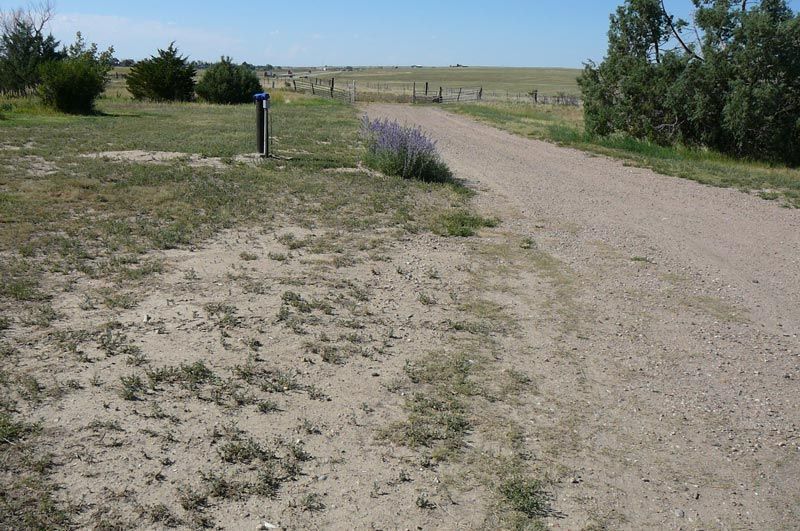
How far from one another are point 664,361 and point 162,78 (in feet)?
120

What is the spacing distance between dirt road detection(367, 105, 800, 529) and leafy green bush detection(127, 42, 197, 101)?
1222 inches

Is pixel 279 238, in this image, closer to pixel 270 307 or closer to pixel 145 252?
pixel 145 252

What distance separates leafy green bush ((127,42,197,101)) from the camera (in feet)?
122

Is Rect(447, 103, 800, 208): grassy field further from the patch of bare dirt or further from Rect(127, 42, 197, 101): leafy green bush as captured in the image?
Rect(127, 42, 197, 101): leafy green bush

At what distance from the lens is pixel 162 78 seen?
37.0m

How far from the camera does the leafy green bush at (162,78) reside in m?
37.1

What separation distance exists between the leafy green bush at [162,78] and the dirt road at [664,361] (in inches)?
1222

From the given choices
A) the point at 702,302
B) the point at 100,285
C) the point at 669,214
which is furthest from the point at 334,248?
the point at 669,214

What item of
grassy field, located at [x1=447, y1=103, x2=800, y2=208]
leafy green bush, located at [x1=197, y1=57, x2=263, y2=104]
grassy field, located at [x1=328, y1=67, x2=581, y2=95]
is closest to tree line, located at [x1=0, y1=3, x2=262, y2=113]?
leafy green bush, located at [x1=197, y1=57, x2=263, y2=104]

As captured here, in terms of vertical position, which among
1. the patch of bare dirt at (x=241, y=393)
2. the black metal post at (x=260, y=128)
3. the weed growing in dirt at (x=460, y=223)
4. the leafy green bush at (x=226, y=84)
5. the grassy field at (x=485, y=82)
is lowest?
the patch of bare dirt at (x=241, y=393)

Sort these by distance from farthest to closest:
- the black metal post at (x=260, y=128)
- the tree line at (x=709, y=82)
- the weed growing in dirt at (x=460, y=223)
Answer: the tree line at (x=709, y=82) → the black metal post at (x=260, y=128) → the weed growing in dirt at (x=460, y=223)

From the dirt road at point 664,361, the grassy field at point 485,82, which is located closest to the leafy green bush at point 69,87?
the dirt road at point 664,361

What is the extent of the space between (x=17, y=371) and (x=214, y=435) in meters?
1.47

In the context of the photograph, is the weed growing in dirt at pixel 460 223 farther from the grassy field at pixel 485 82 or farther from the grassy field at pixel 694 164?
the grassy field at pixel 485 82
